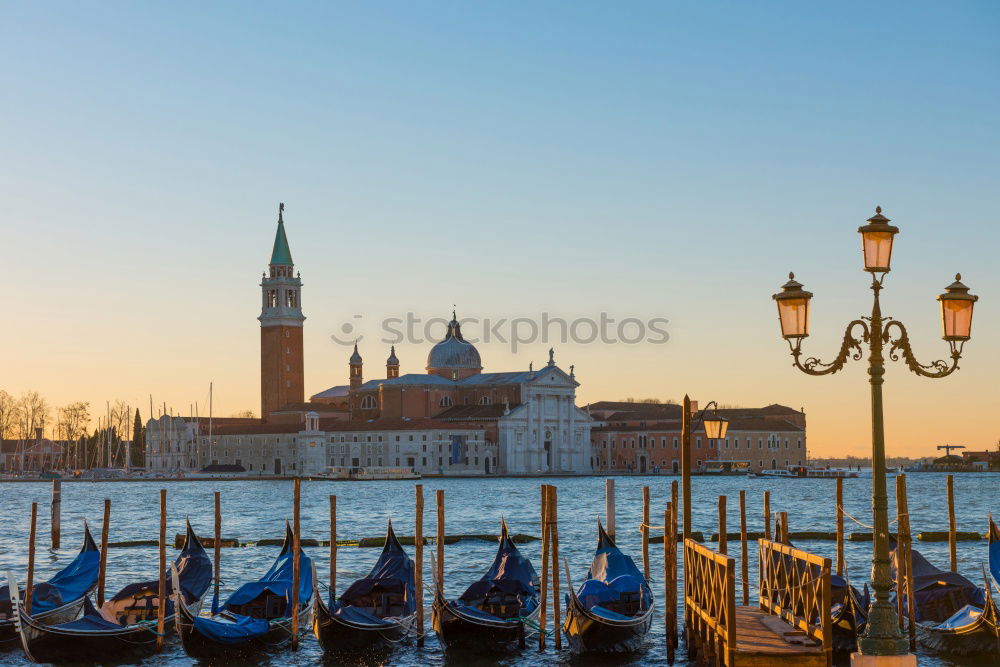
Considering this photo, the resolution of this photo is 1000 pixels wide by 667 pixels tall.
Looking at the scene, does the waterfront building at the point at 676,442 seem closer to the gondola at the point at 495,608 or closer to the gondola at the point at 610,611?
the gondola at the point at 495,608

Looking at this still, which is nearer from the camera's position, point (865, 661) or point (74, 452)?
point (865, 661)

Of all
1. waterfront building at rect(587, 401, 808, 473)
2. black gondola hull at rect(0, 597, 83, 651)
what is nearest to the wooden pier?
black gondola hull at rect(0, 597, 83, 651)

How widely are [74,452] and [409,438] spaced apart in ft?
79.0

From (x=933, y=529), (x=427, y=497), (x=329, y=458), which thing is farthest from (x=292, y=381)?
(x=933, y=529)

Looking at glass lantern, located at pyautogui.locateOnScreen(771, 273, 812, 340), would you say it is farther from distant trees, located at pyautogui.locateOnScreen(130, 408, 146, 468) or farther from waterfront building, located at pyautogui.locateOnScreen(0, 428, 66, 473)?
distant trees, located at pyautogui.locateOnScreen(130, 408, 146, 468)

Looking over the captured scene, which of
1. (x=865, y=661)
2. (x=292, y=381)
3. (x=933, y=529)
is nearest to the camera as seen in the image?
(x=865, y=661)

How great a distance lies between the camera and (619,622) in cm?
1480

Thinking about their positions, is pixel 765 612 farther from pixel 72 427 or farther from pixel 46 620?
pixel 72 427

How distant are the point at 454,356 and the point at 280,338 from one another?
11.5 metres

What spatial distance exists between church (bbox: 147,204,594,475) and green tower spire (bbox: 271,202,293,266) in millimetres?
84

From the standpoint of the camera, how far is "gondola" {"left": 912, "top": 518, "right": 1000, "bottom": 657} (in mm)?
14227

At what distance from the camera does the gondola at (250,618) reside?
1441cm

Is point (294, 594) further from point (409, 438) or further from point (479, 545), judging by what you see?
point (409, 438)

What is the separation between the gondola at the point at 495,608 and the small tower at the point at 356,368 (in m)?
82.6
